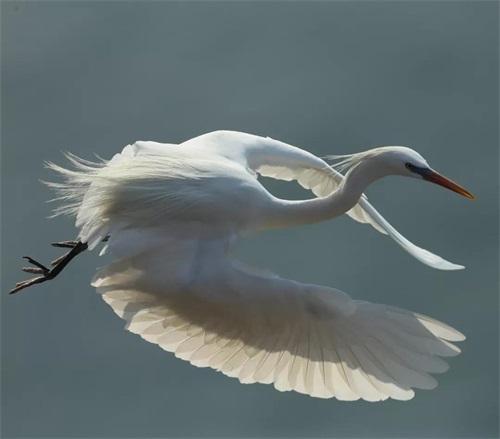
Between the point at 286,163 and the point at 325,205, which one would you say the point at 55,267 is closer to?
the point at 286,163

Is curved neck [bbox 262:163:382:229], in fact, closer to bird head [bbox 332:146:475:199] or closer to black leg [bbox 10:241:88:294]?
bird head [bbox 332:146:475:199]

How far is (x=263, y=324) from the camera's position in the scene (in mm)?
4379

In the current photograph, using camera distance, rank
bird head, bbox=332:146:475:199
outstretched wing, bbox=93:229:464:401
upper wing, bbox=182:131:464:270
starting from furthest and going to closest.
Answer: upper wing, bbox=182:131:464:270
bird head, bbox=332:146:475:199
outstretched wing, bbox=93:229:464:401

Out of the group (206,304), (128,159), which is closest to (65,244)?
(128,159)

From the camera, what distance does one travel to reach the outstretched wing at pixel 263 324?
429cm

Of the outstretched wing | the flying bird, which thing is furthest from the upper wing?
the outstretched wing

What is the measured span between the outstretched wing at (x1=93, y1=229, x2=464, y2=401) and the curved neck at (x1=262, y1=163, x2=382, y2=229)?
260mm

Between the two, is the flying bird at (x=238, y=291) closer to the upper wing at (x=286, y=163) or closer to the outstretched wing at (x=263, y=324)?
the outstretched wing at (x=263, y=324)

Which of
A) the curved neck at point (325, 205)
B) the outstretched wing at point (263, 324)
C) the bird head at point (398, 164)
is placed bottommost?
the outstretched wing at point (263, 324)

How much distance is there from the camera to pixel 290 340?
442cm

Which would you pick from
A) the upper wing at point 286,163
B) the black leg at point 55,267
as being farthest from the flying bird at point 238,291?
the black leg at point 55,267

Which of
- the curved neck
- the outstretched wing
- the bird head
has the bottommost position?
the outstretched wing

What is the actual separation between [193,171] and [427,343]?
1038 millimetres

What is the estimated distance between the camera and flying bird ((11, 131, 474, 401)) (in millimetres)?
4305
